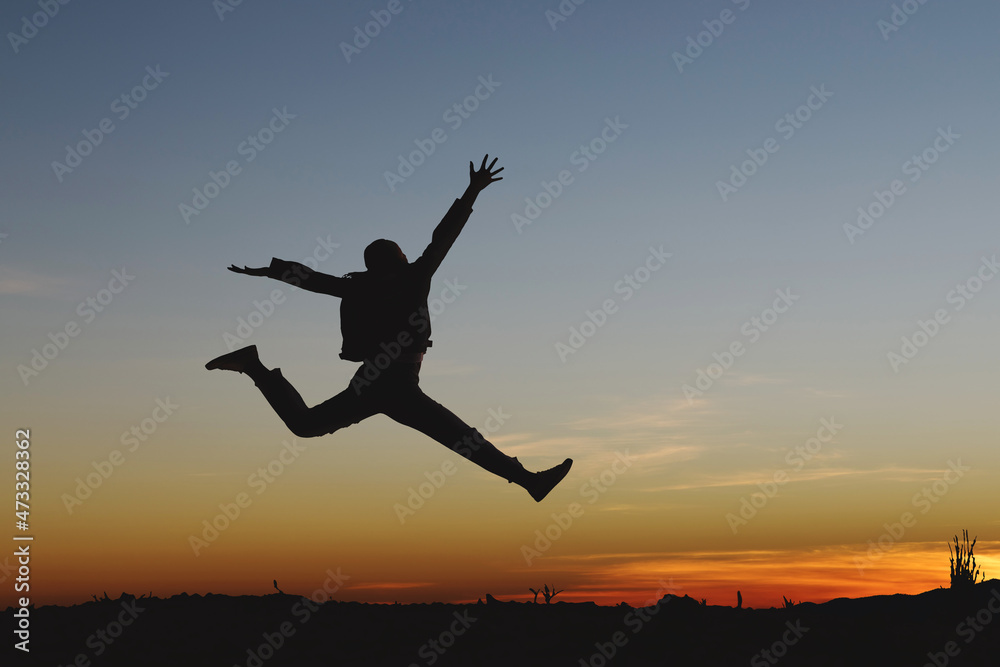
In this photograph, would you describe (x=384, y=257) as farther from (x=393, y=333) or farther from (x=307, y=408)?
(x=307, y=408)

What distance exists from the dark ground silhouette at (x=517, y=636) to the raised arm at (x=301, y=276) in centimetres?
272

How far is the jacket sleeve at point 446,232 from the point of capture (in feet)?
24.0

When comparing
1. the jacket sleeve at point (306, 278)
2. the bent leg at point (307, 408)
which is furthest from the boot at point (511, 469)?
the jacket sleeve at point (306, 278)

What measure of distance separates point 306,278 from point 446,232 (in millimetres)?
1133

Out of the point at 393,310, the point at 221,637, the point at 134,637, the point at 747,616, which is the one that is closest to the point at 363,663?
the point at 221,637

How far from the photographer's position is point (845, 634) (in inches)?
288

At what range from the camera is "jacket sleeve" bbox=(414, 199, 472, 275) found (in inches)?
288

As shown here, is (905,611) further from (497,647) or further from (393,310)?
(393,310)

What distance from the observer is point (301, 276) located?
720 centimetres

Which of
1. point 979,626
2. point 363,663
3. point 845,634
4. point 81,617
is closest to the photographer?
point 363,663

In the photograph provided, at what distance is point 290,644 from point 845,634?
14.1ft

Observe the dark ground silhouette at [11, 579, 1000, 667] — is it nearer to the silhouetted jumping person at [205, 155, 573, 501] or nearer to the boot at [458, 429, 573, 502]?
the boot at [458, 429, 573, 502]

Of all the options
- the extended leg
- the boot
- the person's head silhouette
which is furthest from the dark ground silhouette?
the person's head silhouette

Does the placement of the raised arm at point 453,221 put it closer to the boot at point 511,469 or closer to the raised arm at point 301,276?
the raised arm at point 301,276
